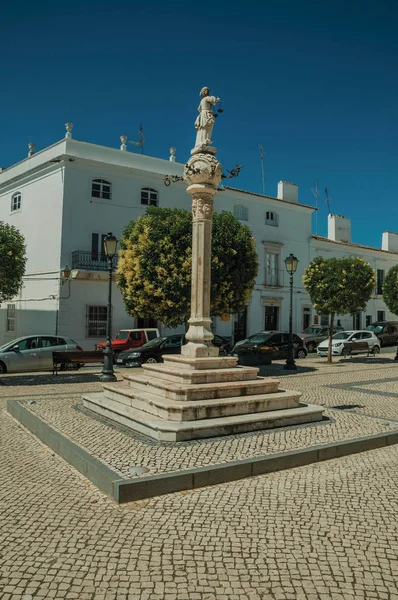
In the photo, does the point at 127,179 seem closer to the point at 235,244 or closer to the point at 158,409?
the point at 235,244

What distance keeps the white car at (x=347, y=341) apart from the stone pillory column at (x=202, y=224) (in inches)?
604

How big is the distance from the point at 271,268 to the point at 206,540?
25.6 metres

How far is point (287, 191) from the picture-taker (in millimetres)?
30391

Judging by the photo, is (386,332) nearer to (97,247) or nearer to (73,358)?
(97,247)

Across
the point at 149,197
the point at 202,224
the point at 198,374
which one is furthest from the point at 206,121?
the point at 149,197

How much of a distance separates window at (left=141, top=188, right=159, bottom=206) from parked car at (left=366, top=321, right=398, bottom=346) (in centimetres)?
1608

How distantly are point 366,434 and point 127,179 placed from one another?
18.8 metres

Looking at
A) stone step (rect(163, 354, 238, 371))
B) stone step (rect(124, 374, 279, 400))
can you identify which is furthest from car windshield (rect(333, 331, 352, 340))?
stone step (rect(163, 354, 238, 371))

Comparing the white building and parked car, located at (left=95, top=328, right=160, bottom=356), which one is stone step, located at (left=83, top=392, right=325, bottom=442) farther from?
the white building

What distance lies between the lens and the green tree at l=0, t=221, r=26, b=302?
45.6 ft

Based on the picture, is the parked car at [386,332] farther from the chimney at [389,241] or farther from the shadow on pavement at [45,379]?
the shadow on pavement at [45,379]

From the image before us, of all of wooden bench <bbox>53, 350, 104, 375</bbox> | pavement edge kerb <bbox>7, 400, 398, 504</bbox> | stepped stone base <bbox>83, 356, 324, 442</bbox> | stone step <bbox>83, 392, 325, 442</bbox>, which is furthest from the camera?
wooden bench <bbox>53, 350, 104, 375</bbox>

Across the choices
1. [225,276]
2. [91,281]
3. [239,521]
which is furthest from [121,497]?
[91,281]

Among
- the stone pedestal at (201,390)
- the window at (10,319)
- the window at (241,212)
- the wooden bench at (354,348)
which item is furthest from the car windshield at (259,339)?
the stone pedestal at (201,390)
